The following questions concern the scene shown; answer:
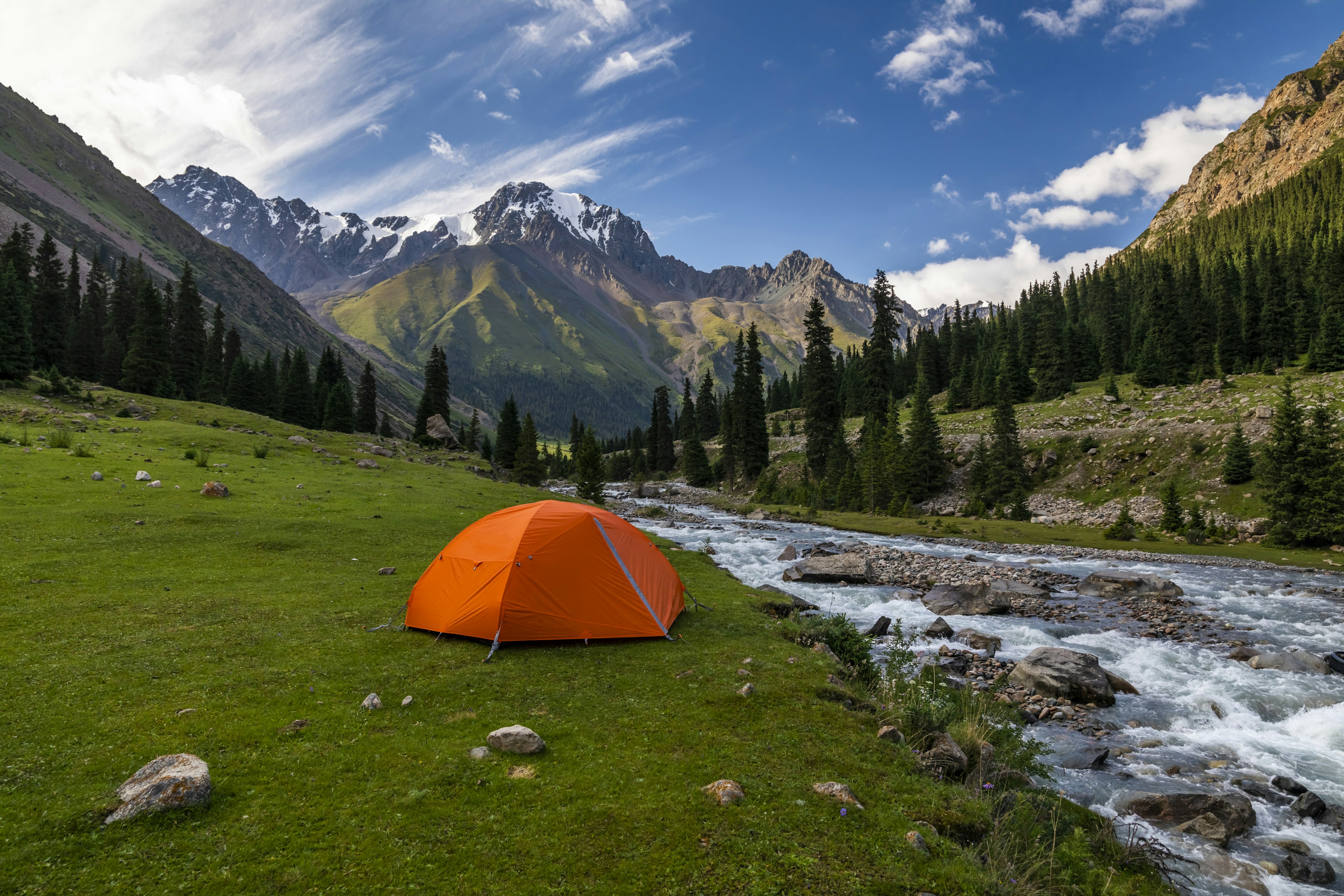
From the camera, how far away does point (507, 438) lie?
8644 cm

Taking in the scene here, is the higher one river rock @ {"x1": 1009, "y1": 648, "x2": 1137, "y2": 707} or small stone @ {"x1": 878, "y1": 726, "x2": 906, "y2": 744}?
small stone @ {"x1": 878, "y1": 726, "x2": 906, "y2": 744}

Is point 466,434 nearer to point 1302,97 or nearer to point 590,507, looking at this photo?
point 590,507

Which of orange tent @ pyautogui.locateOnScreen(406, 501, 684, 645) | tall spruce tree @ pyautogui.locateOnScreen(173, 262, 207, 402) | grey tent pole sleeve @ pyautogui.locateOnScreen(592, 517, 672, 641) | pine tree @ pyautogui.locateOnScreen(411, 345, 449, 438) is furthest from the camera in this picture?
pine tree @ pyautogui.locateOnScreen(411, 345, 449, 438)

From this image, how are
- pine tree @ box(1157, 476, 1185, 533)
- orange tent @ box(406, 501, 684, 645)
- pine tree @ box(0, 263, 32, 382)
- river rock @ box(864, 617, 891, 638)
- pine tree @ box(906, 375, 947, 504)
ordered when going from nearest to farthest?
orange tent @ box(406, 501, 684, 645) → river rock @ box(864, 617, 891, 638) → pine tree @ box(1157, 476, 1185, 533) → pine tree @ box(0, 263, 32, 382) → pine tree @ box(906, 375, 947, 504)

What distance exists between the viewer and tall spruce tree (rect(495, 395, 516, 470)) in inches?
3366

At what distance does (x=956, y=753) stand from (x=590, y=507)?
421 inches

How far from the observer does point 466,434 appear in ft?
372

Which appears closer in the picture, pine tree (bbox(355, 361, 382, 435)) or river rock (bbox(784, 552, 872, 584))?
river rock (bbox(784, 552, 872, 584))

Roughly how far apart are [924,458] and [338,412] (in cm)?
7923

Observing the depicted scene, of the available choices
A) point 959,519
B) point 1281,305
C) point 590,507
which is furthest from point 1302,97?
point 590,507

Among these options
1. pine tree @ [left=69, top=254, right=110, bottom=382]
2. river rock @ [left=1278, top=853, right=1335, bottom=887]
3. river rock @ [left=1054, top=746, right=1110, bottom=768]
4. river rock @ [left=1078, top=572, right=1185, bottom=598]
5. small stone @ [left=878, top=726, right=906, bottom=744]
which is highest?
pine tree @ [left=69, top=254, right=110, bottom=382]

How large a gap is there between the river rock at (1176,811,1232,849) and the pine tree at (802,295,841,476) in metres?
62.5

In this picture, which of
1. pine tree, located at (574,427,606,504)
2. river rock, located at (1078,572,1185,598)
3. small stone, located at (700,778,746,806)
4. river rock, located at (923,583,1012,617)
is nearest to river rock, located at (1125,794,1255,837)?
small stone, located at (700,778,746,806)

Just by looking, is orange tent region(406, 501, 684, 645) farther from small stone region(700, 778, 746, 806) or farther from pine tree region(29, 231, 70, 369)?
pine tree region(29, 231, 70, 369)
